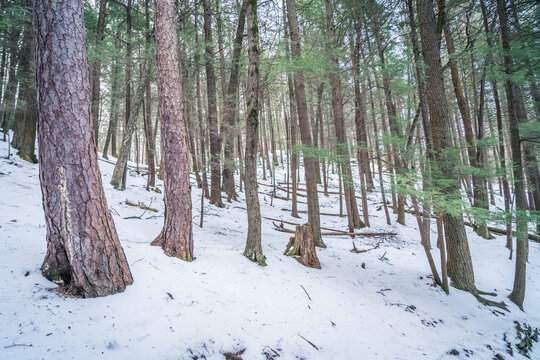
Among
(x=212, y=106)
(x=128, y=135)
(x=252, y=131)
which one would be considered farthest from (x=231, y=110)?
(x=128, y=135)

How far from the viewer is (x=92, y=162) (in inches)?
103

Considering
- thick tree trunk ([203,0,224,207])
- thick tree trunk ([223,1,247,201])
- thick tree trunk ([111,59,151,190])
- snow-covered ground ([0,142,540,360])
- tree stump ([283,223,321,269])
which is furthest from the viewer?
thick tree trunk ([203,0,224,207])

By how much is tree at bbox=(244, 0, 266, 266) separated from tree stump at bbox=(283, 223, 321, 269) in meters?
1.21

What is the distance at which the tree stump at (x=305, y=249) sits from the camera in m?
5.82

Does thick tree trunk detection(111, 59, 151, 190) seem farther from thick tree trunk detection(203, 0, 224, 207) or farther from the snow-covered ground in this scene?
thick tree trunk detection(203, 0, 224, 207)

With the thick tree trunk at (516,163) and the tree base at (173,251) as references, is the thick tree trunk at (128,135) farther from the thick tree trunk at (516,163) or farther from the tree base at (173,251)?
the thick tree trunk at (516,163)

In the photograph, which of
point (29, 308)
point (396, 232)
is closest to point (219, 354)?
point (29, 308)

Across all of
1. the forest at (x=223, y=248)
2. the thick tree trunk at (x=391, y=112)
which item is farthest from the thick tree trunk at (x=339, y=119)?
the thick tree trunk at (x=391, y=112)

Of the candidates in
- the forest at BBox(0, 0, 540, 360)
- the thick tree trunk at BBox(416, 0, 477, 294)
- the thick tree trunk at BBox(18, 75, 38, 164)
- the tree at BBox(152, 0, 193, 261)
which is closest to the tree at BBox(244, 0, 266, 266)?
the forest at BBox(0, 0, 540, 360)

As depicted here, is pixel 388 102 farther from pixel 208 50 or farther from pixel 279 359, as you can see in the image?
pixel 279 359

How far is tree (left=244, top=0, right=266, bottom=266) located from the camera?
4.94 metres

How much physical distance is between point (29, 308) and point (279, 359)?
252 cm

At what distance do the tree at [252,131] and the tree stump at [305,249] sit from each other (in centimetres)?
121

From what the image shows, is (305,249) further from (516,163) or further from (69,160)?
(516,163)
